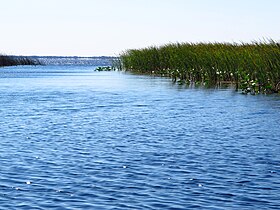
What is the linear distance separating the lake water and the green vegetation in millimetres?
5982

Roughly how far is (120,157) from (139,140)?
8.28ft

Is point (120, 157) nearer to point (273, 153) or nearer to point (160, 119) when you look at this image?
point (273, 153)

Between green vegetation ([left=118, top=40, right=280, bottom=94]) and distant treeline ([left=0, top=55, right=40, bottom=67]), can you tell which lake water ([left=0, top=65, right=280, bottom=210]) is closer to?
green vegetation ([left=118, top=40, right=280, bottom=94])

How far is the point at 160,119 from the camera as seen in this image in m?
20.8

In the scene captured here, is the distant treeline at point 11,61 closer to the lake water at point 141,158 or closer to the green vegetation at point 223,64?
the green vegetation at point 223,64

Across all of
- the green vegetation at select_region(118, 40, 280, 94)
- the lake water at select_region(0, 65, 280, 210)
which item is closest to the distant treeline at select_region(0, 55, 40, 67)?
the green vegetation at select_region(118, 40, 280, 94)

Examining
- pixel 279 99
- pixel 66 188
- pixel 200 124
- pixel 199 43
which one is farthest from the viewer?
pixel 199 43

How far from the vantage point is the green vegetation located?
30.6 metres

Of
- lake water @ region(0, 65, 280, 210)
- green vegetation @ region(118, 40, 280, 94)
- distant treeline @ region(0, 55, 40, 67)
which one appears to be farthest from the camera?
distant treeline @ region(0, 55, 40, 67)

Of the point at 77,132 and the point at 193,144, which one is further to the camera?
the point at 77,132

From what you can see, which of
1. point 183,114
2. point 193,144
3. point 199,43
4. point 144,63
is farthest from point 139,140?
point 144,63

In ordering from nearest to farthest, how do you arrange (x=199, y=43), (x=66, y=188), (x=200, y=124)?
(x=66, y=188) < (x=200, y=124) < (x=199, y=43)

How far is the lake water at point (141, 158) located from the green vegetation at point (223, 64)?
19.6 feet

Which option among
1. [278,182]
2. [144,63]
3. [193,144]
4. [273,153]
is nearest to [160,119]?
[193,144]
